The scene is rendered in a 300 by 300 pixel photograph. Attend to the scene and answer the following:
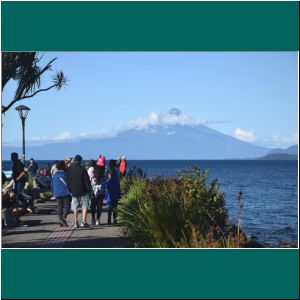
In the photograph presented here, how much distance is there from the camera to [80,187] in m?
14.4

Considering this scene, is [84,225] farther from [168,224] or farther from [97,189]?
[168,224]

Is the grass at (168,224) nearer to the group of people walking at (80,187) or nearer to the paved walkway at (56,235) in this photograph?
the paved walkway at (56,235)

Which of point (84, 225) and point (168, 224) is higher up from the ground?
point (168, 224)

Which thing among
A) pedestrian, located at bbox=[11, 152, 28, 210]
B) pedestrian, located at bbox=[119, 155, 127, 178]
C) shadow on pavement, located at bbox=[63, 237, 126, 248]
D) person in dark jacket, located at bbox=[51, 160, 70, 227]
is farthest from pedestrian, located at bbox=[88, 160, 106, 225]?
pedestrian, located at bbox=[119, 155, 127, 178]

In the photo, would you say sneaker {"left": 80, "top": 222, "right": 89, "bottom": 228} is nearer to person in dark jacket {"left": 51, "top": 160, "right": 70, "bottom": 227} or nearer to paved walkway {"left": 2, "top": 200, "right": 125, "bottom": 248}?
paved walkway {"left": 2, "top": 200, "right": 125, "bottom": 248}

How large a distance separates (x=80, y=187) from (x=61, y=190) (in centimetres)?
42

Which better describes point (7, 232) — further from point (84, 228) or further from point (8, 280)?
point (8, 280)

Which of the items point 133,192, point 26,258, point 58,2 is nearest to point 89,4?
point 58,2

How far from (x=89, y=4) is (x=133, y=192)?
5.12 metres

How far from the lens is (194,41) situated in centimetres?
976

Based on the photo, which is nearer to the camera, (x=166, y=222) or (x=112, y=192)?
(x=166, y=222)

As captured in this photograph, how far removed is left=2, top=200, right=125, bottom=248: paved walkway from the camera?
12.3m

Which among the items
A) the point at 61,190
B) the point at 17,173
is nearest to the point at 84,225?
the point at 61,190

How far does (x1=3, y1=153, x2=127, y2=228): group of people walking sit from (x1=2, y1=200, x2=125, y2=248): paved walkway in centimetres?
32
